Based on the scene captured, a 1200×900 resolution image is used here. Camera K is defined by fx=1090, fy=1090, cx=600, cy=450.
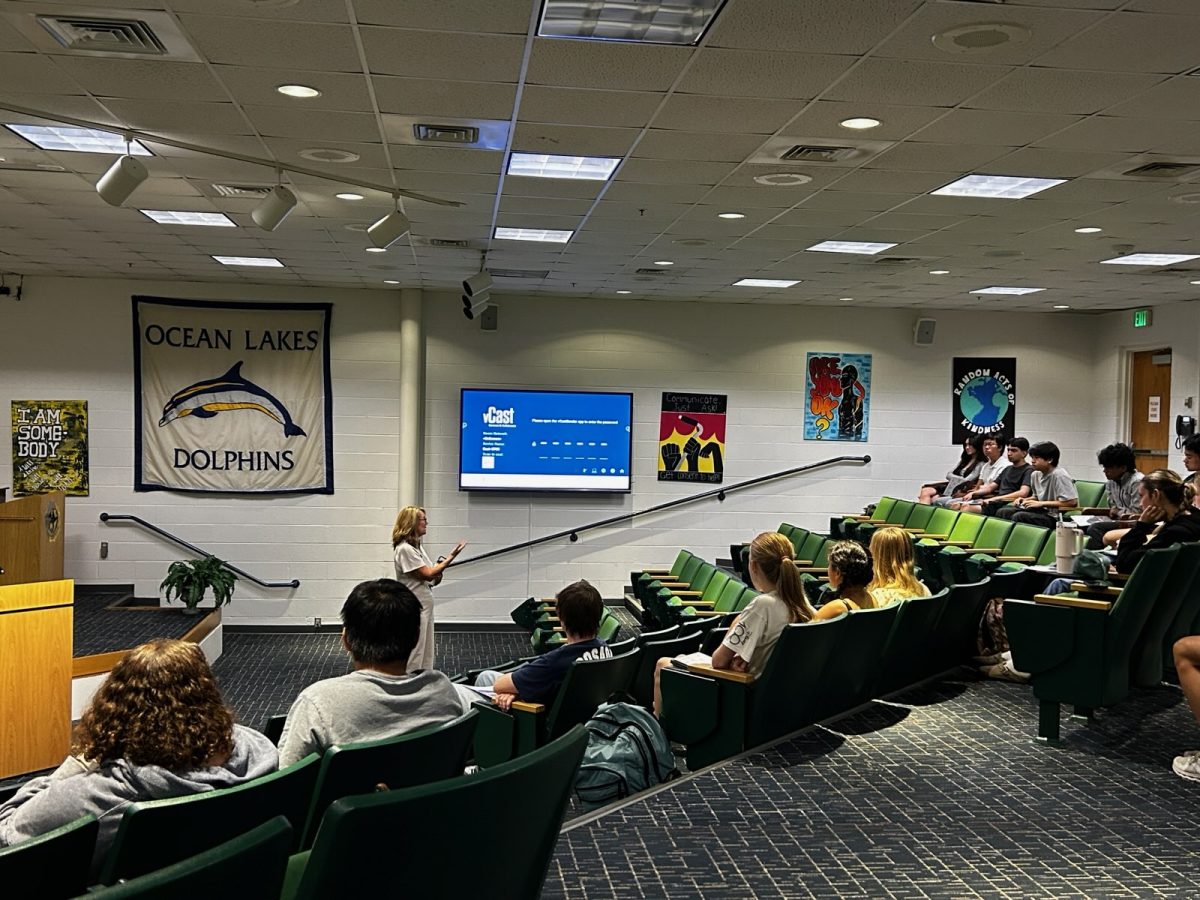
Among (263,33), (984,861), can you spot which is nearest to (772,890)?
(984,861)

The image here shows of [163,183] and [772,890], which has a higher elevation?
[163,183]

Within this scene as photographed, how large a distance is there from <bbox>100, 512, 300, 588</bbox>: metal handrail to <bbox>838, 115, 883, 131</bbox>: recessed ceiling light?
8.46 m

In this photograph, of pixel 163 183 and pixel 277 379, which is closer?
pixel 163 183

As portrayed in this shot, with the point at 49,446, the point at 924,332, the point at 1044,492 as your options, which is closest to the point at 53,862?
the point at 1044,492

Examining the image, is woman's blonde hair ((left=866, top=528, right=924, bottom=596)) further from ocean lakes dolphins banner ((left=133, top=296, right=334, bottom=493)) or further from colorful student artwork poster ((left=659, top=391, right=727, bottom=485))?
ocean lakes dolphins banner ((left=133, top=296, right=334, bottom=493))

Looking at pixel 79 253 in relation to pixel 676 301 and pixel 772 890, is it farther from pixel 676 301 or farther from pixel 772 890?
pixel 772 890

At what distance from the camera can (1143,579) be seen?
485 cm

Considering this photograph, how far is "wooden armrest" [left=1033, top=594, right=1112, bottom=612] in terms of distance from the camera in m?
4.85

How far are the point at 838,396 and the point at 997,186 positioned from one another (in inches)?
256

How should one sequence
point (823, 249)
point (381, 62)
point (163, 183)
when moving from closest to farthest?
point (381, 62) < point (163, 183) < point (823, 249)

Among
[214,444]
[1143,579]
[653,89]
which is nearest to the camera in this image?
[653,89]

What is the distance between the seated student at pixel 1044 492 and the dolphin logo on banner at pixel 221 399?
7.39 m

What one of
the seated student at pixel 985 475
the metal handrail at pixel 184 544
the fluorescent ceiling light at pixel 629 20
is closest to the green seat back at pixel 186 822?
the fluorescent ceiling light at pixel 629 20

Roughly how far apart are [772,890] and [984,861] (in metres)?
0.80
